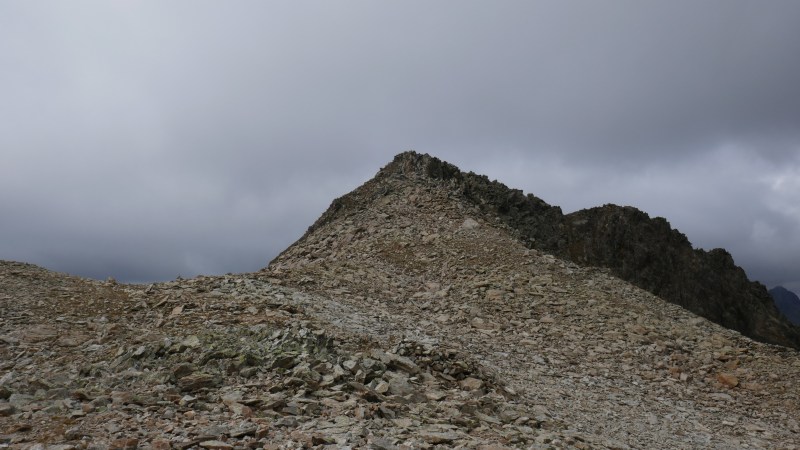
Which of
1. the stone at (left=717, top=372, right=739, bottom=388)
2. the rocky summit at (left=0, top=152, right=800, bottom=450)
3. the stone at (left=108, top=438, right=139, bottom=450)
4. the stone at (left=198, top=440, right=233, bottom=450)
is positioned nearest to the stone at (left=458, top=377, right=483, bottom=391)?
the rocky summit at (left=0, top=152, right=800, bottom=450)

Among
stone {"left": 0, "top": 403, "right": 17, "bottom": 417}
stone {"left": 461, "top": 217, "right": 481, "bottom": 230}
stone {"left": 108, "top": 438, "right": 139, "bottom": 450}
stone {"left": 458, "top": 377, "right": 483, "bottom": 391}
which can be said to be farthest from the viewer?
stone {"left": 461, "top": 217, "right": 481, "bottom": 230}

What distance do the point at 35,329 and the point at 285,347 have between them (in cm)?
627

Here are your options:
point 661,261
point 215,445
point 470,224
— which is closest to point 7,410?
point 215,445

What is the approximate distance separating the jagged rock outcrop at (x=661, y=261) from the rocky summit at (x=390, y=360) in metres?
25.8

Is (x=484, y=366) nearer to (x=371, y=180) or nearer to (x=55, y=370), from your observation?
(x=55, y=370)

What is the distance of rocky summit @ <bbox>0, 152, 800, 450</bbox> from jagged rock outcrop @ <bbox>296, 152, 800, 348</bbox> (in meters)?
25.8

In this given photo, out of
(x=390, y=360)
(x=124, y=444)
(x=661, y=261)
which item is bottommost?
(x=124, y=444)

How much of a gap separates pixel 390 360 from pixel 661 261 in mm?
56735

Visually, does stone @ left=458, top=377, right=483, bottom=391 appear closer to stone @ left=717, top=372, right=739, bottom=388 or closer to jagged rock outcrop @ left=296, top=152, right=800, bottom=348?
stone @ left=717, top=372, right=739, bottom=388

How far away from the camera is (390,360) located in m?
11.6

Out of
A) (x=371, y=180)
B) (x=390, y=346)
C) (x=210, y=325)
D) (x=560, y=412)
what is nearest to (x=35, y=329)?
(x=210, y=325)

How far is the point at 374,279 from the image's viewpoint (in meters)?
22.0

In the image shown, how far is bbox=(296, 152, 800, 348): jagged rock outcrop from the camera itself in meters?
54.1

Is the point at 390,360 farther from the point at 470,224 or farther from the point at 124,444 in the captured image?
the point at 470,224
